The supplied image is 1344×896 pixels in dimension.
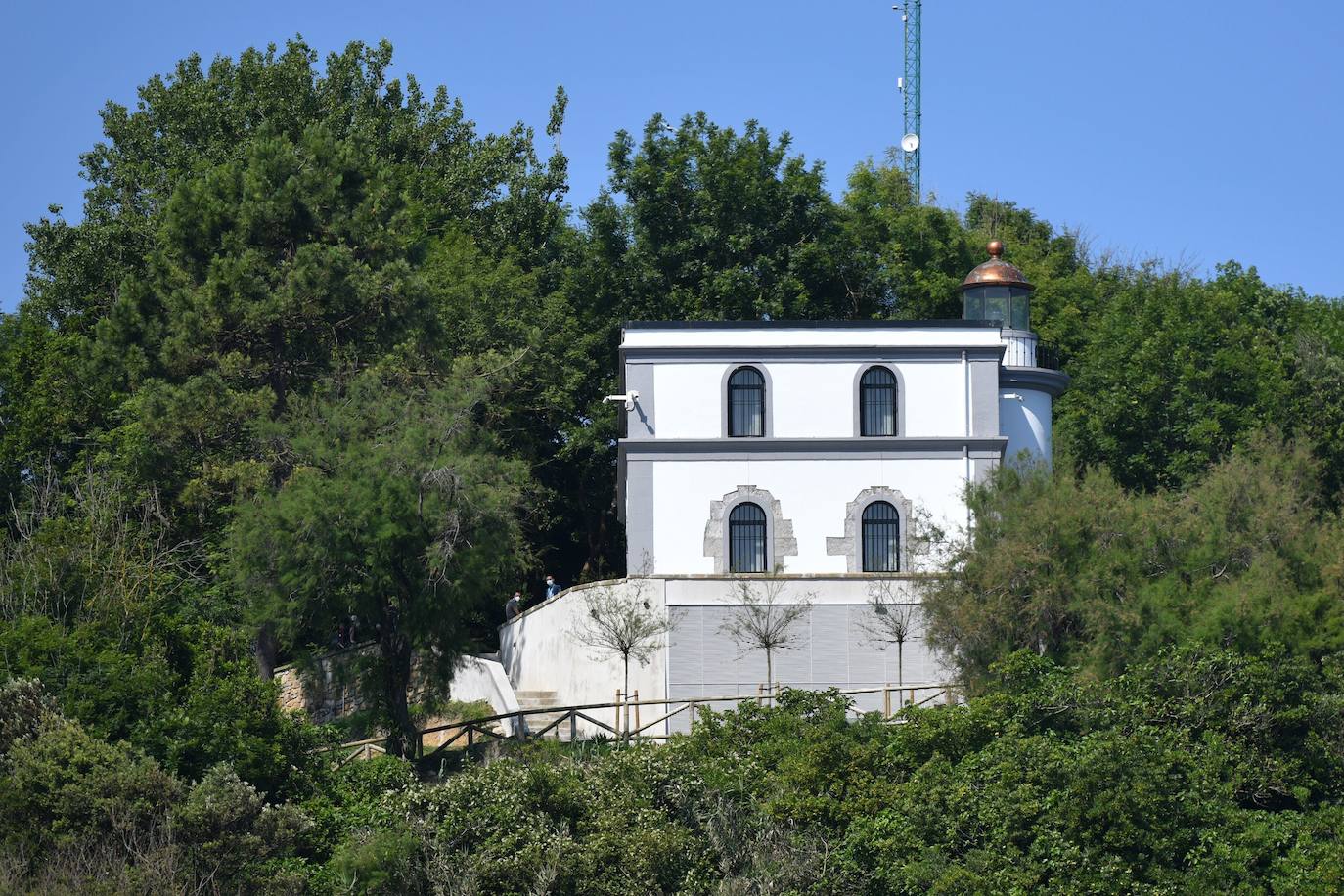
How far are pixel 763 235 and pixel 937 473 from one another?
1333 centimetres

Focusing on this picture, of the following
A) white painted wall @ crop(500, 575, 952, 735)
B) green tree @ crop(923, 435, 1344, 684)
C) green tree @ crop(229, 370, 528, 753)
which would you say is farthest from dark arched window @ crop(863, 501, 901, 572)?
green tree @ crop(229, 370, 528, 753)

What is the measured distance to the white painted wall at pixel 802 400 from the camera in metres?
37.8

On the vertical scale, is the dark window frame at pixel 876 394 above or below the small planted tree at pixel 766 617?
above

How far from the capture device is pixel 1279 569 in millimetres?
29656

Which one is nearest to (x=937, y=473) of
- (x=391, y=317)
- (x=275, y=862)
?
(x=391, y=317)

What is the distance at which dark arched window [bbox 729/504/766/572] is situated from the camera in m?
37.2

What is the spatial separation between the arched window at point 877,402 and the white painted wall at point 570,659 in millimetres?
5731

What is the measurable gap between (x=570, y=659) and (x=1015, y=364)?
1270 centimetres

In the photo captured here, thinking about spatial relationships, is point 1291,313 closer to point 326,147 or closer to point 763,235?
point 763,235

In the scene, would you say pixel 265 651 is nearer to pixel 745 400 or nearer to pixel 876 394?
pixel 745 400

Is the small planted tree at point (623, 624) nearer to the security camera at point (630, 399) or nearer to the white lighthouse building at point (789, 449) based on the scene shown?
the white lighthouse building at point (789, 449)

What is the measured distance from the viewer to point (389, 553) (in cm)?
2984

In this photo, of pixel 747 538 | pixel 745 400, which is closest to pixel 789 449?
pixel 745 400

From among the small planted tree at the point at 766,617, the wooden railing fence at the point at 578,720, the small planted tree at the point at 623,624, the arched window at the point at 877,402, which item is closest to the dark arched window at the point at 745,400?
the arched window at the point at 877,402
